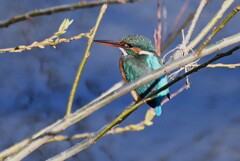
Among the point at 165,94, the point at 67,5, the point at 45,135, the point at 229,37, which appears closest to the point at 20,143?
the point at 45,135

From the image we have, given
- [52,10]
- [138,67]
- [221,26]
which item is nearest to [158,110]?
[138,67]

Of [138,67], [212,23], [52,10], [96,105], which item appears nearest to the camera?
[52,10]

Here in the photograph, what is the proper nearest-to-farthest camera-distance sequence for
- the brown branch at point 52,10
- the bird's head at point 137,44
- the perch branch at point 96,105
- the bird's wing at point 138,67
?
the brown branch at point 52,10
the perch branch at point 96,105
the bird's wing at point 138,67
the bird's head at point 137,44

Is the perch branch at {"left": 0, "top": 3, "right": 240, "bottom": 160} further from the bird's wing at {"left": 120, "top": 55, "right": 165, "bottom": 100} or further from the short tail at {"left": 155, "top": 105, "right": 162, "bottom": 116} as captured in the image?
the short tail at {"left": 155, "top": 105, "right": 162, "bottom": 116}

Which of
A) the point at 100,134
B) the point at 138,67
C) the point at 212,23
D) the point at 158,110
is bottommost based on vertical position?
the point at 100,134

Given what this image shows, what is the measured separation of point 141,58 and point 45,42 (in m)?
1.07

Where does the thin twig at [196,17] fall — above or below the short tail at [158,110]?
below

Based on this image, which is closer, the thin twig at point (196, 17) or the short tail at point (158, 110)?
the thin twig at point (196, 17)

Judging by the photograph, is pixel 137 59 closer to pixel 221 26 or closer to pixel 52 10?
pixel 221 26

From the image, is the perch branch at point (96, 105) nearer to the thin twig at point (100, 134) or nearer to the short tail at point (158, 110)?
the thin twig at point (100, 134)

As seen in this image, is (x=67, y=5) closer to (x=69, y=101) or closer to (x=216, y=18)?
(x=69, y=101)

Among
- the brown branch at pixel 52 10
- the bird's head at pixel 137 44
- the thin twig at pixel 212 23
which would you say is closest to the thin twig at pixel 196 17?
the thin twig at pixel 212 23

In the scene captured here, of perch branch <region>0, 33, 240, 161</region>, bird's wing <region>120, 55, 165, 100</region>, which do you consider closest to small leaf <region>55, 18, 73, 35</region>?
perch branch <region>0, 33, 240, 161</region>

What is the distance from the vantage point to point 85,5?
528mm
